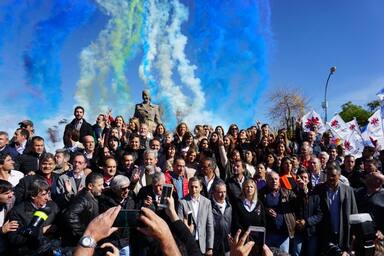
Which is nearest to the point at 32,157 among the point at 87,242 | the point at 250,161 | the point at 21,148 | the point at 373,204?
the point at 21,148

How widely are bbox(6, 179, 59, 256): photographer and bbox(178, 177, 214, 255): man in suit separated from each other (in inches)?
78.1

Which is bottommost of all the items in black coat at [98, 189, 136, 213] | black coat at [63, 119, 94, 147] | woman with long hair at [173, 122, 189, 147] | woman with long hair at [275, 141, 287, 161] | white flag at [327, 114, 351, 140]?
black coat at [98, 189, 136, 213]

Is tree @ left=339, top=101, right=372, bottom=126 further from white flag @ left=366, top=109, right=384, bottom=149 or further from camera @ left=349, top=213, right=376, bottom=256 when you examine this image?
camera @ left=349, top=213, right=376, bottom=256

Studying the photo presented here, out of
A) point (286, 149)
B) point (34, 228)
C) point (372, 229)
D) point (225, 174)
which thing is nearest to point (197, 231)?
point (225, 174)

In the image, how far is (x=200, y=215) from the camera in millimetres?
5809

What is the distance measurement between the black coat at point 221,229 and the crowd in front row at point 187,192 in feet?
0.06

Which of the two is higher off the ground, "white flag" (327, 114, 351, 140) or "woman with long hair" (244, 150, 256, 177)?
"white flag" (327, 114, 351, 140)

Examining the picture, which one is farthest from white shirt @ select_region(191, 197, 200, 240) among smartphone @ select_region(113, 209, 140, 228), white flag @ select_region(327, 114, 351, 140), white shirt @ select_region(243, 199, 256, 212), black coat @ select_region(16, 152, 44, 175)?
white flag @ select_region(327, 114, 351, 140)

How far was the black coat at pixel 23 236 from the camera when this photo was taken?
322 cm

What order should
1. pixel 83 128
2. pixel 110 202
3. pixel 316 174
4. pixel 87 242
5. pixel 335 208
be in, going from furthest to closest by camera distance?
pixel 83 128
pixel 316 174
pixel 335 208
pixel 110 202
pixel 87 242

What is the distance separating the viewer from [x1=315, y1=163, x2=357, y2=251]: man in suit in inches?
241

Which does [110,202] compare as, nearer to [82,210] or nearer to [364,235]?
[82,210]

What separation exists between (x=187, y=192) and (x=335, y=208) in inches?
107

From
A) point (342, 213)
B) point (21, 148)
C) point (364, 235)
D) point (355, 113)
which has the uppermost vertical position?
point (355, 113)
